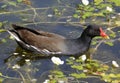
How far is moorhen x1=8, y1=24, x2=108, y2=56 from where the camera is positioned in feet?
33.6

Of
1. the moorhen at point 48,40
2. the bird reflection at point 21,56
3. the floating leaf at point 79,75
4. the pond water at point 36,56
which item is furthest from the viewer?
the moorhen at point 48,40

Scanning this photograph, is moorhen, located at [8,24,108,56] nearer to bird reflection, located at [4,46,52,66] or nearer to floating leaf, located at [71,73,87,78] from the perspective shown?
bird reflection, located at [4,46,52,66]

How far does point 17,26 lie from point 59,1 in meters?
2.25

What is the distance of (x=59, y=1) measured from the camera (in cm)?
1220

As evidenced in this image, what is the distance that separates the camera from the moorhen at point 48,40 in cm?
1023

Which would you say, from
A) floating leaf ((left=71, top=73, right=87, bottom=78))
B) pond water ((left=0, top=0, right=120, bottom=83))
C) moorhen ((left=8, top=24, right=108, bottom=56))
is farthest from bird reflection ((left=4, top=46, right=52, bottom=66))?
floating leaf ((left=71, top=73, right=87, bottom=78))

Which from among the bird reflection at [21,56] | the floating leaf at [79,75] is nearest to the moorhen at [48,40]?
the bird reflection at [21,56]

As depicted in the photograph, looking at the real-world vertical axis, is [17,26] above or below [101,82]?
above

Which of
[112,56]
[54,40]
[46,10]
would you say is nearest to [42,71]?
[54,40]

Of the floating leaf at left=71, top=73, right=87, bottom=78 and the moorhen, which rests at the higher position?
the moorhen

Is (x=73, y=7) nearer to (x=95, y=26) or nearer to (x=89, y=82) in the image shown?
(x=95, y=26)

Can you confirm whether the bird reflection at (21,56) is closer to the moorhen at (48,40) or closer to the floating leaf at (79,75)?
the moorhen at (48,40)

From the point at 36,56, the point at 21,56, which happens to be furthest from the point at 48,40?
the point at 21,56

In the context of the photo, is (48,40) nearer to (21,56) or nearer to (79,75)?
(21,56)
